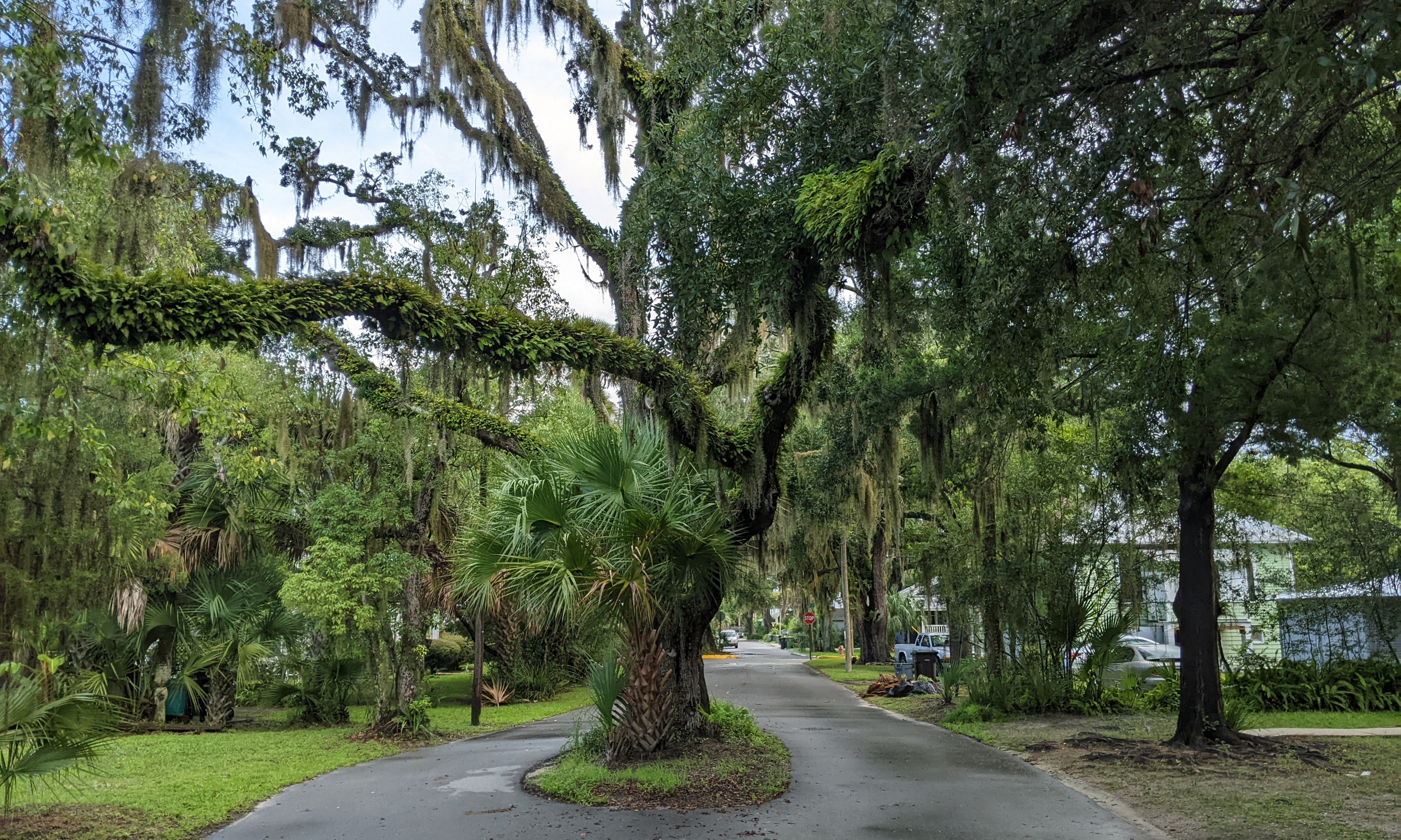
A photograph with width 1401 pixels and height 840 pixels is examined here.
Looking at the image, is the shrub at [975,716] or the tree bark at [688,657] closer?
the tree bark at [688,657]

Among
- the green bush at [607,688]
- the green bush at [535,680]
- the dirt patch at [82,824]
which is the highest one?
the green bush at [607,688]

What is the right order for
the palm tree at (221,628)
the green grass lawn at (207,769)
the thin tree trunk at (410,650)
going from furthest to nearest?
the palm tree at (221,628) < the thin tree trunk at (410,650) < the green grass lawn at (207,769)

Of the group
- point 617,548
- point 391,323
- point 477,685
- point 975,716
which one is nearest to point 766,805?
point 617,548

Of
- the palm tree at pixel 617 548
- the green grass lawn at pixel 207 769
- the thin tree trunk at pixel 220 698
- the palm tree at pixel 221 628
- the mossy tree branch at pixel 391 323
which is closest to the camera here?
the mossy tree branch at pixel 391 323

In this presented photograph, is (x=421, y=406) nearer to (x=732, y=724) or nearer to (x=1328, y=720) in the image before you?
(x=732, y=724)

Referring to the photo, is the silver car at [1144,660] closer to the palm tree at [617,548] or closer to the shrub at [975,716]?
the shrub at [975,716]

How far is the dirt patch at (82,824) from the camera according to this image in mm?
7395

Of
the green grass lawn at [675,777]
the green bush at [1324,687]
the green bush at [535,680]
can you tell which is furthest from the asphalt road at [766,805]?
the green bush at [535,680]

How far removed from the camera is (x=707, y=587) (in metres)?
11.4

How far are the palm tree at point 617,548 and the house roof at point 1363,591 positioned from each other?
12004 millimetres

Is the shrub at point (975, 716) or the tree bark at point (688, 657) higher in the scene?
the tree bark at point (688, 657)

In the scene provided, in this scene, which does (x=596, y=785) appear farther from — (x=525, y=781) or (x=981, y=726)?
(x=981, y=726)

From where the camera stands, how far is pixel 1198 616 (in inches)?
460

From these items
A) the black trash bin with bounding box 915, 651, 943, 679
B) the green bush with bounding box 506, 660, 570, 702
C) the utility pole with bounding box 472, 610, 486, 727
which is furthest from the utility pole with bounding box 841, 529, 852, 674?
the utility pole with bounding box 472, 610, 486, 727
